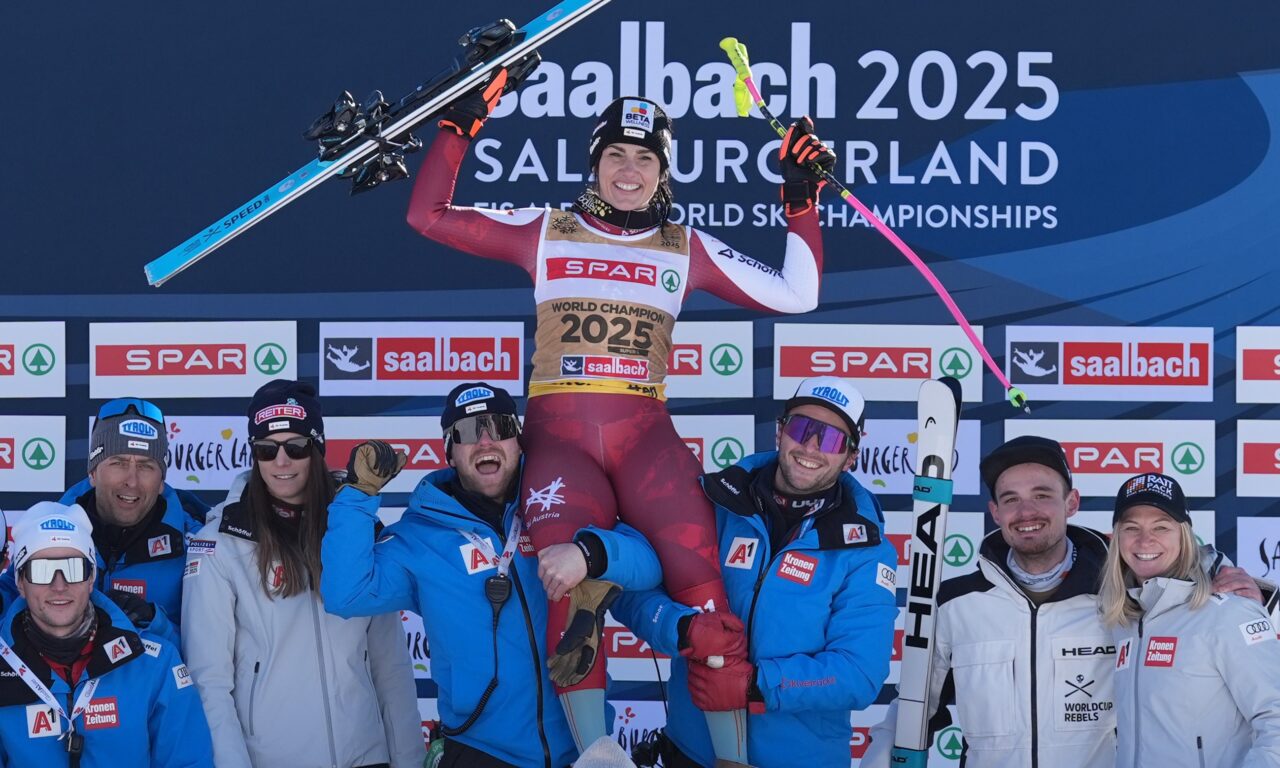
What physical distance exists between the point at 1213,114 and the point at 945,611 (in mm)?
2421

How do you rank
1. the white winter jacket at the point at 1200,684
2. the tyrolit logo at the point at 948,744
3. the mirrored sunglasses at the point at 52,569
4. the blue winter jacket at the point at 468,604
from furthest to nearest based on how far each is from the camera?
1. the tyrolit logo at the point at 948,744
2. the blue winter jacket at the point at 468,604
3. the mirrored sunglasses at the point at 52,569
4. the white winter jacket at the point at 1200,684

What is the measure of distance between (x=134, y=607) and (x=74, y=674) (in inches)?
8.9

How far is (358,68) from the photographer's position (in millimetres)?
5023

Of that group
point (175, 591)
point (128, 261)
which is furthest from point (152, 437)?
point (128, 261)

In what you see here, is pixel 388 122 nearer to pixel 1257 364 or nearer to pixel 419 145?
pixel 419 145

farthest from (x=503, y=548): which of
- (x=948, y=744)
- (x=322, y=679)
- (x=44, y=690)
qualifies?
(x=948, y=744)

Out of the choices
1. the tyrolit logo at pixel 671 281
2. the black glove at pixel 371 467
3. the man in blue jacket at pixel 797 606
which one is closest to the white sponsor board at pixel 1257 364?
the man in blue jacket at pixel 797 606

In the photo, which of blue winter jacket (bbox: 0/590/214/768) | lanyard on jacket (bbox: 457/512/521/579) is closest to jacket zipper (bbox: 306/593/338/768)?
blue winter jacket (bbox: 0/590/214/768)

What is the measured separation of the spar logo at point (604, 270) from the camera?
3.80 m

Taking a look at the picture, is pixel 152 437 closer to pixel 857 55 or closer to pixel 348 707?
pixel 348 707

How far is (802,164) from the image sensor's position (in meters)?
3.77

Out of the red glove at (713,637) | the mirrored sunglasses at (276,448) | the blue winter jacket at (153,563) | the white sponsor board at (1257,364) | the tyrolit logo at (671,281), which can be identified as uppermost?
the tyrolit logo at (671,281)

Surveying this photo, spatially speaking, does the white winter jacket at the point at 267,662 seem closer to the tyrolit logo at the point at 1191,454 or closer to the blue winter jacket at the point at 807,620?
the blue winter jacket at the point at 807,620

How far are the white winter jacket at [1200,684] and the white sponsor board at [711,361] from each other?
6.57 feet
